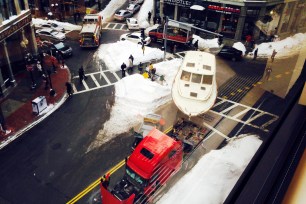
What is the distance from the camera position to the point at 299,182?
12.1 ft

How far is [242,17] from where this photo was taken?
121 ft

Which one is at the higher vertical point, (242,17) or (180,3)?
(180,3)

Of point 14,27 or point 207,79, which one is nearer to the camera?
point 207,79

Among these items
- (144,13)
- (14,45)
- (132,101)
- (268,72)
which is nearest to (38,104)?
(132,101)

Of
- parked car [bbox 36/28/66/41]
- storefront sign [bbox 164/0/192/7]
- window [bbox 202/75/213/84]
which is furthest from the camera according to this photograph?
storefront sign [bbox 164/0/192/7]

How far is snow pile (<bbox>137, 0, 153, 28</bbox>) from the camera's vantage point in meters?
42.8

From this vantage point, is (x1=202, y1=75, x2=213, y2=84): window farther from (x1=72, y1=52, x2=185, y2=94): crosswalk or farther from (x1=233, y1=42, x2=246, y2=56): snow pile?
(x1=233, y1=42, x2=246, y2=56): snow pile

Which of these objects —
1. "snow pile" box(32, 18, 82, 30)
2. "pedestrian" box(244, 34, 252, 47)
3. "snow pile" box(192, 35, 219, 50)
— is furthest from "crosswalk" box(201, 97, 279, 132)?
"snow pile" box(32, 18, 82, 30)

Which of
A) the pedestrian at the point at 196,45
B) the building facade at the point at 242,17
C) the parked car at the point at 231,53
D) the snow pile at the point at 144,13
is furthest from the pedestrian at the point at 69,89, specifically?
the building facade at the point at 242,17

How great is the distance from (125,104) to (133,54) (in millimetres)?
10074

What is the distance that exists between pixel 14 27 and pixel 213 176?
2178cm

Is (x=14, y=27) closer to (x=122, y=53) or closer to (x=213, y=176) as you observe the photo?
(x=122, y=53)

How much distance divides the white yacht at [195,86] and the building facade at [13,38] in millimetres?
14961

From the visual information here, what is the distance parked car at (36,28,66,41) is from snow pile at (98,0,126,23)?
9.25m
